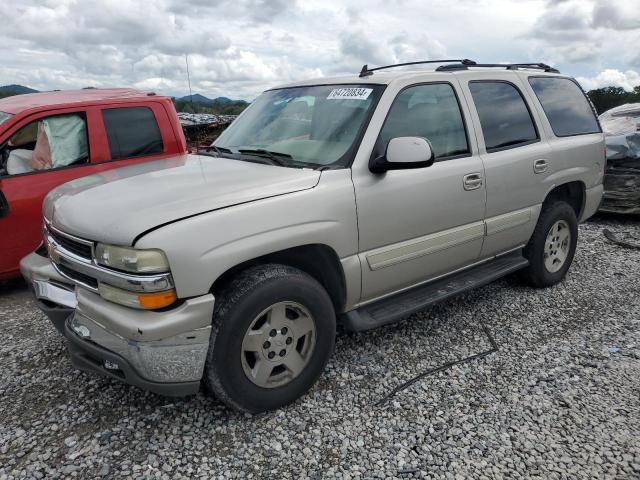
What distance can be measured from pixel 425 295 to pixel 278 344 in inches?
47.3

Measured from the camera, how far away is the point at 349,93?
335 cm

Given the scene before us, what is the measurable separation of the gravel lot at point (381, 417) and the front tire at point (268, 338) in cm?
19

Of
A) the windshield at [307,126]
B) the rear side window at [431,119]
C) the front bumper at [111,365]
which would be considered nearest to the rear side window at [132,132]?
the windshield at [307,126]

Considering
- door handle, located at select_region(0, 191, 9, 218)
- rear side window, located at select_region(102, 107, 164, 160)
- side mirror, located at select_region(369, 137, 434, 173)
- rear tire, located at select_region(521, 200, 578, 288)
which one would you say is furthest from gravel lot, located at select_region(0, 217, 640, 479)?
rear side window, located at select_region(102, 107, 164, 160)

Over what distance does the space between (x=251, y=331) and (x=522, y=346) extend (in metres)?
2.05

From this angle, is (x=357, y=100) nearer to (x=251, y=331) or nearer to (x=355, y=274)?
(x=355, y=274)

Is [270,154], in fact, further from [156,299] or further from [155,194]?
[156,299]

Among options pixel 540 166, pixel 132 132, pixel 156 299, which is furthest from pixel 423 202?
pixel 132 132

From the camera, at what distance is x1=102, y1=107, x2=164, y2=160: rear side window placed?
4871 mm

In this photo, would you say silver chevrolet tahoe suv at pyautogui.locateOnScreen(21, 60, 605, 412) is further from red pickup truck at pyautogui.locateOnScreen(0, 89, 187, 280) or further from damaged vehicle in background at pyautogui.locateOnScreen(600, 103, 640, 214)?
damaged vehicle in background at pyautogui.locateOnScreen(600, 103, 640, 214)

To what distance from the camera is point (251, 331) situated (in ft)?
8.73

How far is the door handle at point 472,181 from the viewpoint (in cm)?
350

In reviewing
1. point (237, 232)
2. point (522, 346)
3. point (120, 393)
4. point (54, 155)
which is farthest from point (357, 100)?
point (54, 155)

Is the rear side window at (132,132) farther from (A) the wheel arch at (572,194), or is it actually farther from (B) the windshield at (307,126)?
(A) the wheel arch at (572,194)
